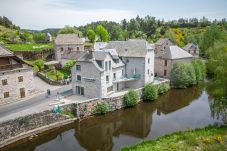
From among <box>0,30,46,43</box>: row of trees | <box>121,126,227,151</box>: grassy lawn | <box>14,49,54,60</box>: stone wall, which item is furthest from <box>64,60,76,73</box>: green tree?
<box>0,30,46,43</box>: row of trees

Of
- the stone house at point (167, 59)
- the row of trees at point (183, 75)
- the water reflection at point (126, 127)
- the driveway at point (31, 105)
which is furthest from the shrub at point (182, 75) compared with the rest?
the driveway at point (31, 105)

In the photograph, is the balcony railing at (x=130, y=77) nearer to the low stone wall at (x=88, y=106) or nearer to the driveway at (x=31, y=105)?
the low stone wall at (x=88, y=106)

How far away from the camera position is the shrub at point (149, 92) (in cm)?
3622

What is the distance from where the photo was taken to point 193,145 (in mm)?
21031

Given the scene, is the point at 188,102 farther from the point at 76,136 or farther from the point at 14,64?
the point at 14,64

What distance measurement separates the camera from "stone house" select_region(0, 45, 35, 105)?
29688 millimetres

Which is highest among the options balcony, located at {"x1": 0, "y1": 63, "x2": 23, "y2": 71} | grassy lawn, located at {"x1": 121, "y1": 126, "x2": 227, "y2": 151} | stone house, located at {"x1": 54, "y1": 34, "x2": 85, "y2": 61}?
stone house, located at {"x1": 54, "y1": 34, "x2": 85, "y2": 61}

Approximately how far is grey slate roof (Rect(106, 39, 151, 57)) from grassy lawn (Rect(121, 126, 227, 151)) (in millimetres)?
18636

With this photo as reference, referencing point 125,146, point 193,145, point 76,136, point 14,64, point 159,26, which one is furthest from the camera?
point 159,26

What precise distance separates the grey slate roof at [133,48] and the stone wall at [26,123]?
1853cm

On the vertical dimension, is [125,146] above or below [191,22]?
below

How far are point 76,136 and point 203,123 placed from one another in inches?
690

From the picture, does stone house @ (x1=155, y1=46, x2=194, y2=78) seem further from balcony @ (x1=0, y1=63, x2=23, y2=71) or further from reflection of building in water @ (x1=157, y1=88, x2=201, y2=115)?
balcony @ (x1=0, y1=63, x2=23, y2=71)

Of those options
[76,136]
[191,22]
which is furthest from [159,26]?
[76,136]
